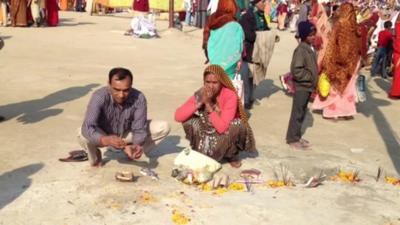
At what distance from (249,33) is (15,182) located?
13.4 feet

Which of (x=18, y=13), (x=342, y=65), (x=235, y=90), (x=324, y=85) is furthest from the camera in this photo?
(x=18, y=13)

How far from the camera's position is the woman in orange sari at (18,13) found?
1973cm

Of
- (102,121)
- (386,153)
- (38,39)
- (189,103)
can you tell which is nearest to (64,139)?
(102,121)

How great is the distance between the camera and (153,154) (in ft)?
18.7

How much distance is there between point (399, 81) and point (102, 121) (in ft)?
20.6

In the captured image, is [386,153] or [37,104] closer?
[386,153]

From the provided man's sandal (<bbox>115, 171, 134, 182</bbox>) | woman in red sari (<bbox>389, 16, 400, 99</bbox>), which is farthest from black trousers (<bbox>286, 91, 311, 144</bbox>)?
woman in red sari (<bbox>389, 16, 400, 99</bbox>)

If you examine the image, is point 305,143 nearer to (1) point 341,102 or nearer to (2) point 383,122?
(1) point 341,102

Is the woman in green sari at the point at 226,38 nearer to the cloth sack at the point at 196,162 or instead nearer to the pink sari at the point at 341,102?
the pink sari at the point at 341,102

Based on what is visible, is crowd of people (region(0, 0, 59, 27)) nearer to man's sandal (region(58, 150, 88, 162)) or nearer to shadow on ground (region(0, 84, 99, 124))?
shadow on ground (region(0, 84, 99, 124))

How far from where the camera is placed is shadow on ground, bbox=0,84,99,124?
7.10 metres

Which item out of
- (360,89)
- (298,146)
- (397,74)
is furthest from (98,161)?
(397,74)

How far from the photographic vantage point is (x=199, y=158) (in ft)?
16.5

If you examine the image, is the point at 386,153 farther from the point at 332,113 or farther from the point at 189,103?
the point at 189,103
